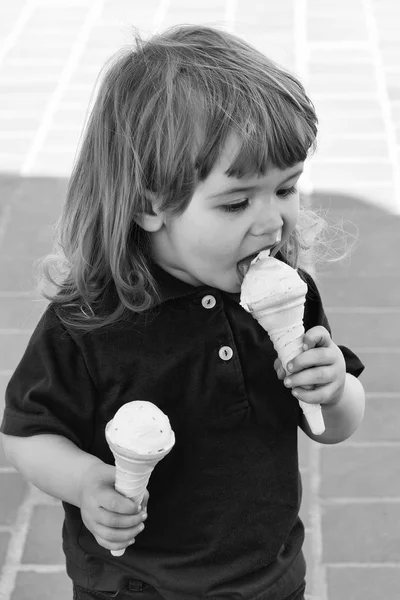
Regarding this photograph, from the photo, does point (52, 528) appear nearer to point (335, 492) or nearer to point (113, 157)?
point (335, 492)

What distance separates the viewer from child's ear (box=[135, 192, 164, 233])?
6.46 ft

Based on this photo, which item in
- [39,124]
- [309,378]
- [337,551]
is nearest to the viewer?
[309,378]

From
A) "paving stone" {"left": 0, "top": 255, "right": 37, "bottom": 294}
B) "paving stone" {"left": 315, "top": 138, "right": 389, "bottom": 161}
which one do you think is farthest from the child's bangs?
"paving stone" {"left": 315, "top": 138, "right": 389, "bottom": 161}

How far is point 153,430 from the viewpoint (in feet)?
5.66

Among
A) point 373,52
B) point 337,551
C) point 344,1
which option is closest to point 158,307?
point 337,551

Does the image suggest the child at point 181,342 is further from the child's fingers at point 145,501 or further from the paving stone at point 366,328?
the paving stone at point 366,328

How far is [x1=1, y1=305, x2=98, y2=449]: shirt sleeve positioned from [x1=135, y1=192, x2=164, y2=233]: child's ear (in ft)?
0.74

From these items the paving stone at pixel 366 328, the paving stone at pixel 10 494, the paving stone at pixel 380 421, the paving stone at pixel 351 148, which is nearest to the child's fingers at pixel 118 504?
the paving stone at pixel 10 494

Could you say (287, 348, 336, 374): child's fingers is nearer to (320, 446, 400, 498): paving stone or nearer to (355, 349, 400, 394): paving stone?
(320, 446, 400, 498): paving stone

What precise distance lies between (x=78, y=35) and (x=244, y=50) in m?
5.12

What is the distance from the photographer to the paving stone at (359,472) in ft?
10.4

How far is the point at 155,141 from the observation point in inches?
75.4

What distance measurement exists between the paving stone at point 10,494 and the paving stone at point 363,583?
88cm

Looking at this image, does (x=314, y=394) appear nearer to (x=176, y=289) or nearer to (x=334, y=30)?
(x=176, y=289)
